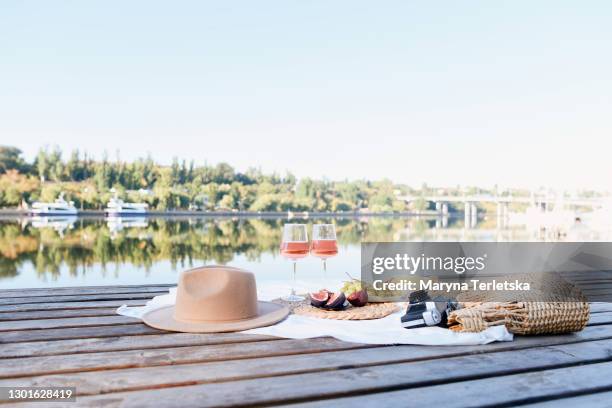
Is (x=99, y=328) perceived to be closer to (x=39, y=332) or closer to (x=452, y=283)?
(x=39, y=332)

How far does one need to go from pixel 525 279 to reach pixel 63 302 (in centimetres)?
209

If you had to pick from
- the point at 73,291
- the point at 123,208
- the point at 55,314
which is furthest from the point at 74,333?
the point at 123,208

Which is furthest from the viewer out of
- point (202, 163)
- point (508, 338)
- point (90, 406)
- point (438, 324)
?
point (202, 163)

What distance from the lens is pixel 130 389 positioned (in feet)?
4.41

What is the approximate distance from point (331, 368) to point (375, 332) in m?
0.43

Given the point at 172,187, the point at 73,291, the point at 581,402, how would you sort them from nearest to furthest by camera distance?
the point at 581,402 < the point at 73,291 < the point at 172,187

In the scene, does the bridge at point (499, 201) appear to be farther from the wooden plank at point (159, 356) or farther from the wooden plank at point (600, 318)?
the wooden plank at point (159, 356)

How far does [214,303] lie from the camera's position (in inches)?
77.7

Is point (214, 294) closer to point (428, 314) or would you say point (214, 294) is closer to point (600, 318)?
point (428, 314)

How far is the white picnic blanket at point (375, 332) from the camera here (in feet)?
5.97

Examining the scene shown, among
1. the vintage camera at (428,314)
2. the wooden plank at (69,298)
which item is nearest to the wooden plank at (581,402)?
the vintage camera at (428,314)

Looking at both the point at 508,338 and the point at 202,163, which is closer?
the point at 508,338

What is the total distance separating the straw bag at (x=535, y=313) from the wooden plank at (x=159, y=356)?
1.36ft

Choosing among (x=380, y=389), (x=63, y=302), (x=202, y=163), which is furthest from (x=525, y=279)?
(x=202, y=163)
